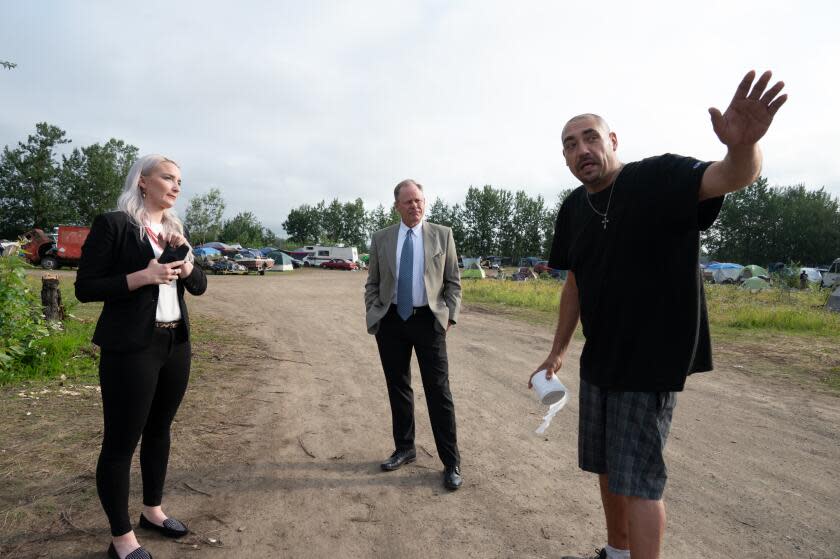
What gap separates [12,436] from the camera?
409 cm

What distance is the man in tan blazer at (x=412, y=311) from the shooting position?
3.74 meters

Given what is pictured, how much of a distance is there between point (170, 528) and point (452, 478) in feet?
5.89

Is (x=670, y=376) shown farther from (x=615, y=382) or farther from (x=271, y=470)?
(x=271, y=470)

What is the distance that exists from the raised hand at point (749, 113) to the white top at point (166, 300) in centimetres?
263

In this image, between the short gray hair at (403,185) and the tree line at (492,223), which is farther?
the tree line at (492,223)

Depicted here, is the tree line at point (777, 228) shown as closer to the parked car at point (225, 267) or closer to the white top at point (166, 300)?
the parked car at point (225, 267)

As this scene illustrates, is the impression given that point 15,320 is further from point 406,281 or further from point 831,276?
point 831,276

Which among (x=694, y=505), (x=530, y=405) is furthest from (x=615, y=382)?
(x=530, y=405)

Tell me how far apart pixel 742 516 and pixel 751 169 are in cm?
255

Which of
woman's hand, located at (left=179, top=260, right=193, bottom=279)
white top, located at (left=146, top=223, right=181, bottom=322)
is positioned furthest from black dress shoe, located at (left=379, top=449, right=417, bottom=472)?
woman's hand, located at (left=179, top=260, right=193, bottom=279)

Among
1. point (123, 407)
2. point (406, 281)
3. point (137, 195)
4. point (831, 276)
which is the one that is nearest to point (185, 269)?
point (137, 195)

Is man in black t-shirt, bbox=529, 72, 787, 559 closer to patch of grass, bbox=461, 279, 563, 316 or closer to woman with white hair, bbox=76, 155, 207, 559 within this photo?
woman with white hair, bbox=76, 155, 207, 559

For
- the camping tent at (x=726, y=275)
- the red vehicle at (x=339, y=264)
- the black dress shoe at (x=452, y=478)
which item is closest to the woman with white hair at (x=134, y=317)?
the black dress shoe at (x=452, y=478)

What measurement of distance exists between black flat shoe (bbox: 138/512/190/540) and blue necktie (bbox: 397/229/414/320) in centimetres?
194
